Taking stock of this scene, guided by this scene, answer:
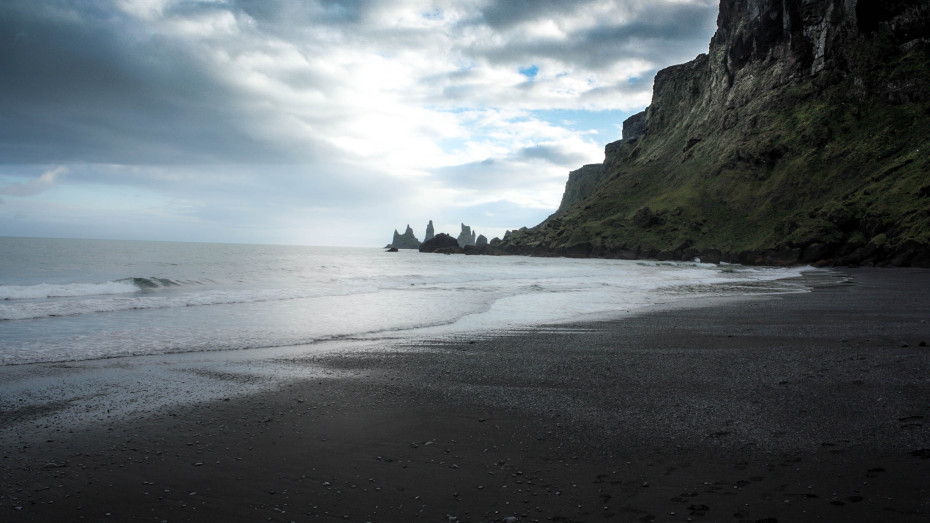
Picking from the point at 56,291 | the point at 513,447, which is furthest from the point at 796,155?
the point at 513,447

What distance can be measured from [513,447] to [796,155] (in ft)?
321

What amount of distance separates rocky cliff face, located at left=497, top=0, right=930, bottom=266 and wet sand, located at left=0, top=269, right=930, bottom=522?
177ft

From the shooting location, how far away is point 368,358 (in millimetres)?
9016

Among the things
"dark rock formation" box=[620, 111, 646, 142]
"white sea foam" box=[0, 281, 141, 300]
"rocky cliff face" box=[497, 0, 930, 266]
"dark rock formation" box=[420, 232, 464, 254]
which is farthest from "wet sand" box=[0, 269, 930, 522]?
"dark rock formation" box=[620, 111, 646, 142]

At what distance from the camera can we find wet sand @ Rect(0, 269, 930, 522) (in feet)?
11.4

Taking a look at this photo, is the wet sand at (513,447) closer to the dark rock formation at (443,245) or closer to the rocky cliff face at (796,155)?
the rocky cliff face at (796,155)

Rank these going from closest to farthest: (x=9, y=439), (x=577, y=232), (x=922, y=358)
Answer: (x=9, y=439), (x=922, y=358), (x=577, y=232)

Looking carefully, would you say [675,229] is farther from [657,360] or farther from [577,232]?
[657,360]

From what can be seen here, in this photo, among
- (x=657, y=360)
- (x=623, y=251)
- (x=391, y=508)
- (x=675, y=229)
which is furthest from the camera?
(x=623, y=251)

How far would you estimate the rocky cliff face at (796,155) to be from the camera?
59500 mm

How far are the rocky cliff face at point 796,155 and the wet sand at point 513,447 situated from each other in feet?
177

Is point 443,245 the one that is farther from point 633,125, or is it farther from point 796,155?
point 796,155

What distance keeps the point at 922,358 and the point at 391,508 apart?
28.7 feet

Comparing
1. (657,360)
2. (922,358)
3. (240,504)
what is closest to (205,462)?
(240,504)
